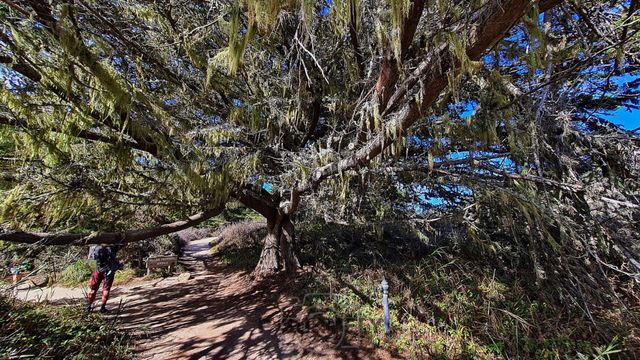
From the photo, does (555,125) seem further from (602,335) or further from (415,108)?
(602,335)

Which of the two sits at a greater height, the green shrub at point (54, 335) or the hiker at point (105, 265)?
the hiker at point (105, 265)

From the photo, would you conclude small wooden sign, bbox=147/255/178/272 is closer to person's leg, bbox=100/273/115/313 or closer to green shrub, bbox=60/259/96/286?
green shrub, bbox=60/259/96/286

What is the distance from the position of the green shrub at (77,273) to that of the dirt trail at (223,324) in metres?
0.78

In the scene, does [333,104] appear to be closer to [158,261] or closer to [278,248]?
[278,248]

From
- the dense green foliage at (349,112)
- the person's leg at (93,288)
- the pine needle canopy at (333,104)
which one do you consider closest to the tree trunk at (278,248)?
the pine needle canopy at (333,104)

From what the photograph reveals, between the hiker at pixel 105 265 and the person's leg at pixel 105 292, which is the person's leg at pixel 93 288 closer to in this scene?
the hiker at pixel 105 265

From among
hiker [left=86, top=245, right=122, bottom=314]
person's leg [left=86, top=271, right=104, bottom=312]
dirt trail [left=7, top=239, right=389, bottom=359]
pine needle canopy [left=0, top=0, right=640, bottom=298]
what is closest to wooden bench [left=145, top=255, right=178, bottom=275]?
dirt trail [left=7, top=239, right=389, bottom=359]

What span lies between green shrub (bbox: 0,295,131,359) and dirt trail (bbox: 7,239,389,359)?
1.15ft

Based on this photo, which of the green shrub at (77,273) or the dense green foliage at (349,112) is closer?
the dense green foliage at (349,112)

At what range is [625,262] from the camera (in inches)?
109

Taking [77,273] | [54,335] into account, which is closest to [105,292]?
[54,335]

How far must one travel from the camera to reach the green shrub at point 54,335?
9.74ft

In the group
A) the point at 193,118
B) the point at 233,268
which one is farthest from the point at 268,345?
the point at 233,268

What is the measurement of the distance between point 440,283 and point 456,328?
3.84ft
